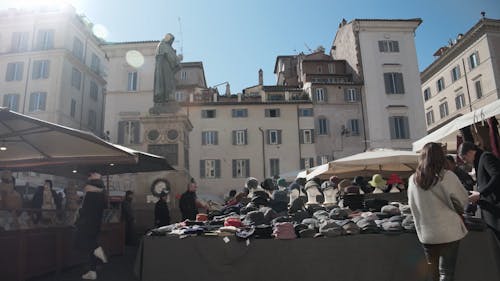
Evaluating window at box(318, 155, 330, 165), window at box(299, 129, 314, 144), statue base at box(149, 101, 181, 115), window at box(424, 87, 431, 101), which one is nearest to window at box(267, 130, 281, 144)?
window at box(299, 129, 314, 144)

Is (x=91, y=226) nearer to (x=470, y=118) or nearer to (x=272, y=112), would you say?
(x=470, y=118)

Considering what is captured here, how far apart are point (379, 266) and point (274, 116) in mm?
27101

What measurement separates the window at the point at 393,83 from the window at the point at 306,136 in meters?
7.16

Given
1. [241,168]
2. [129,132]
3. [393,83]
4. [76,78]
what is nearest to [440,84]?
[393,83]

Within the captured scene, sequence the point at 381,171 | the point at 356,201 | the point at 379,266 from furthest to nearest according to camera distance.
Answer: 1. the point at 381,171
2. the point at 356,201
3. the point at 379,266

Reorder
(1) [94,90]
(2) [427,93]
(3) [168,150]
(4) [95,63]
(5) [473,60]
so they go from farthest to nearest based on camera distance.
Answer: (2) [427,93] < (4) [95,63] < (1) [94,90] < (5) [473,60] < (3) [168,150]

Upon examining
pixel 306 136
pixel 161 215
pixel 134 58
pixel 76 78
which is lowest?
pixel 161 215

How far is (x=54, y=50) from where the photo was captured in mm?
29688

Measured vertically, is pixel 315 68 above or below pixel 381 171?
above

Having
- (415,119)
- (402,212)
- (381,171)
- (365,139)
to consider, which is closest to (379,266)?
(402,212)

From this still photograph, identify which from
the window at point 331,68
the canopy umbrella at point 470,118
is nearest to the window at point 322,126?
the window at point 331,68

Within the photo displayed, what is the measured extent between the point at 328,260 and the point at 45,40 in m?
33.2

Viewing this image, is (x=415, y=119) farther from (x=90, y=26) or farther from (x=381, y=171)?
(x=90, y=26)

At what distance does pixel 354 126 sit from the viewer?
30609 mm
